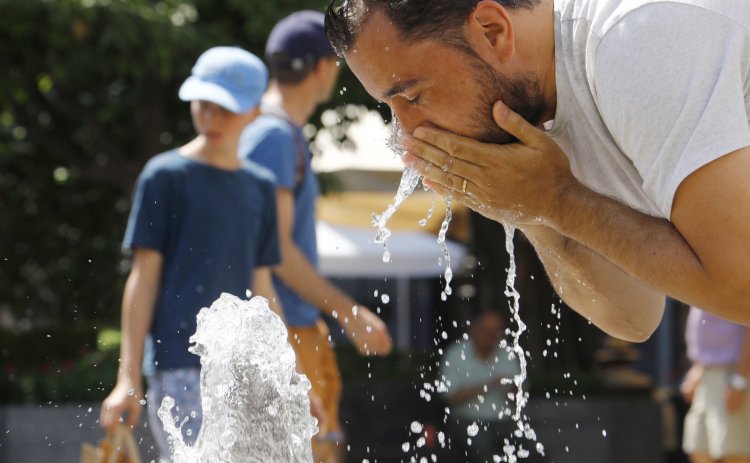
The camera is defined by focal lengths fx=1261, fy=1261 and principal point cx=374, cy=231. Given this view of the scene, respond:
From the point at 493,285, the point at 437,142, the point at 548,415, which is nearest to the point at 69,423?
the point at 548,415

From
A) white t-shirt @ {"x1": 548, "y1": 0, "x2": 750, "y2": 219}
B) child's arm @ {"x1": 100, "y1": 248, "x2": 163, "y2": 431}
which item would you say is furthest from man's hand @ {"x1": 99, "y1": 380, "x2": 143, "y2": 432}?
white t-shirt @ {"x1": 548, "y1": 0, "x2": 750, "y2": 219}

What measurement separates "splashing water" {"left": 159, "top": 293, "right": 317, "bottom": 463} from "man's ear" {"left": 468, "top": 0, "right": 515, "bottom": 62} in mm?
934

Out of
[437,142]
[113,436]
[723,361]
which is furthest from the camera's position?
[723,361]

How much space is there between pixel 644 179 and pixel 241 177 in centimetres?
217

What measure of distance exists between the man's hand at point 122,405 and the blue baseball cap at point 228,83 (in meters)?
0.96

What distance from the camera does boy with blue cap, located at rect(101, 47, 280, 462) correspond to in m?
3.90

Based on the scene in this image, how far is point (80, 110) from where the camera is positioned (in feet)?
34.6

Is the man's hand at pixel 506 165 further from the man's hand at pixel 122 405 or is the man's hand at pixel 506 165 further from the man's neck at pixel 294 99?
the man's neck at pixel 294 99

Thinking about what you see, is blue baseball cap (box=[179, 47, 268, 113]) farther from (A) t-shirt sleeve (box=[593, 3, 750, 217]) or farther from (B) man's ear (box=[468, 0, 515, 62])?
(A) t-shirt sleeve (box=[593, 3, 750, 217])

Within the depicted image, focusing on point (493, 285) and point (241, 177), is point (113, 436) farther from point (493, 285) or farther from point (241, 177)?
point (493, 285)

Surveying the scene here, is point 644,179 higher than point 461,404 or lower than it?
higher

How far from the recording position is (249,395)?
8.95 ft

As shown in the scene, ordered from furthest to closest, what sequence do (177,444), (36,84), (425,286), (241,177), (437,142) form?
(425,286) < (36,84) < (241,177) < (177,444) < (437,142)

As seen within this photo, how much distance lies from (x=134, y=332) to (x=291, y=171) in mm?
874
